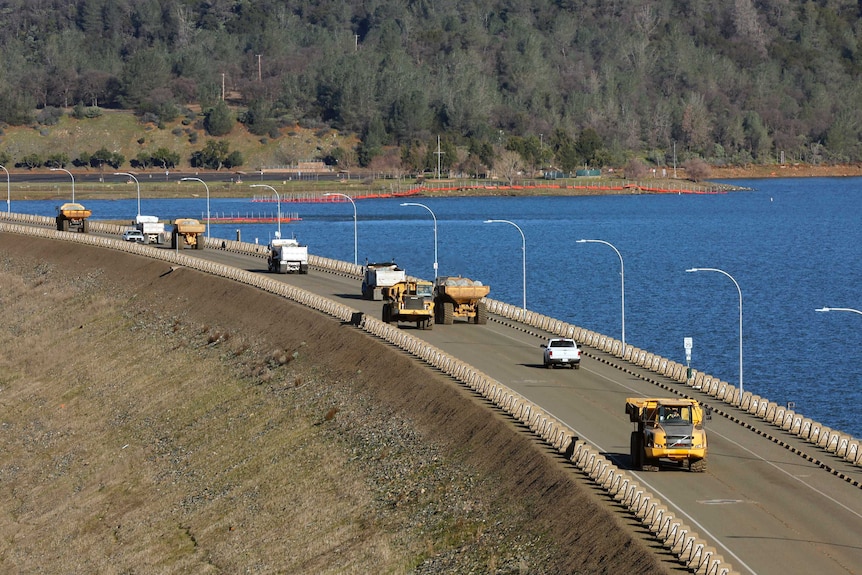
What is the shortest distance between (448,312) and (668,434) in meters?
42.2

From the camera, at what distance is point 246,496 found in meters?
66.5

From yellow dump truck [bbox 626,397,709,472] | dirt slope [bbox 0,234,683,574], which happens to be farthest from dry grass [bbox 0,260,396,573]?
yellow dump truck [bbox 626,397,709,472]

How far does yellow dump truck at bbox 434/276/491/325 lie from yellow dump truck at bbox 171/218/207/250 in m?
58.5

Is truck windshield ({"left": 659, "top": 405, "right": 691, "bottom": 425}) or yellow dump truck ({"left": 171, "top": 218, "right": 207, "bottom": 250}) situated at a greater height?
truck windshield ({"left": 659, "top": 405, "right": 691, "bottom": 425})

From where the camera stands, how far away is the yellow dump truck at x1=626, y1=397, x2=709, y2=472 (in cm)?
5122

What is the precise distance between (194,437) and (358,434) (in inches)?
598

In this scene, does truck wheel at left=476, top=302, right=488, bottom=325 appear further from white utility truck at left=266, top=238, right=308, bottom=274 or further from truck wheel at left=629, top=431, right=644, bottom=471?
truck wheel at left=629, top=431, right=644, bottom=471

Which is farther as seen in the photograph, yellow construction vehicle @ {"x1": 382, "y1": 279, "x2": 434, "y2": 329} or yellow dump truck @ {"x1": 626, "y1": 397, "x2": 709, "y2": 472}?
yellow construction vehicle @ {"x1": 382, "y1": 279, "x2": 434, "y2": 329}

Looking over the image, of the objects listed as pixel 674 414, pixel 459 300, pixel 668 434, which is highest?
pixel 674 414

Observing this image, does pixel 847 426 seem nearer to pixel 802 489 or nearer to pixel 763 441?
pixel 763 441

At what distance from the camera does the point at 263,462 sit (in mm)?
71250

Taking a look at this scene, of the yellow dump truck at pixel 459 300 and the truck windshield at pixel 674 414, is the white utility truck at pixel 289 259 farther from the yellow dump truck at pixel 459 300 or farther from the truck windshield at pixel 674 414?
the truck windshield at pixel 674 414

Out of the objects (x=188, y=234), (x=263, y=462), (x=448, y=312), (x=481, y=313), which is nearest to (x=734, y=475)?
(x=263, y=462)

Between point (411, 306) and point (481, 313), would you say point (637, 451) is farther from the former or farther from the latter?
point (481, 313)
